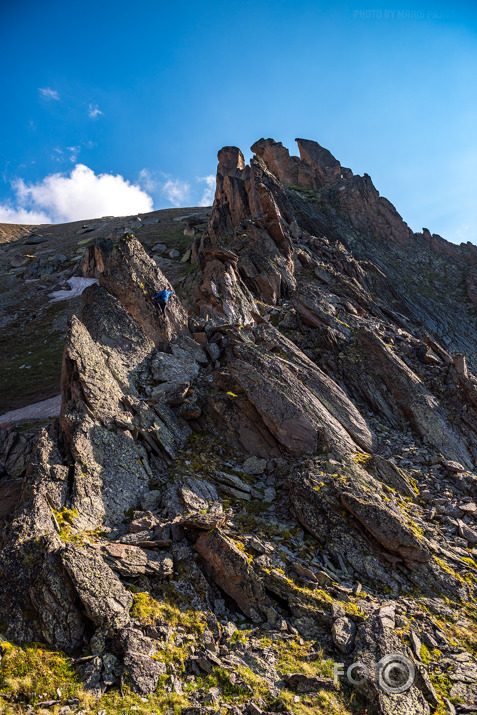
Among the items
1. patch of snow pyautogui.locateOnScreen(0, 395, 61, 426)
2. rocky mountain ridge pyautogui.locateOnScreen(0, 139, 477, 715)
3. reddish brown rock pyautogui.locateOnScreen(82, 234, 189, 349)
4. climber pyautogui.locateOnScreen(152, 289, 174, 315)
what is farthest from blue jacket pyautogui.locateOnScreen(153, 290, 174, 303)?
patch of snow pyautogui.locateOnScreen(0, 395, 61, 426)

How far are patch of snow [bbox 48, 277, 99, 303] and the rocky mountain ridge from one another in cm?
3758

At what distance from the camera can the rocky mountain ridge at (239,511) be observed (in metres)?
8.80

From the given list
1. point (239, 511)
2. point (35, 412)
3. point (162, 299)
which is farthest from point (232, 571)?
point (35, 412)

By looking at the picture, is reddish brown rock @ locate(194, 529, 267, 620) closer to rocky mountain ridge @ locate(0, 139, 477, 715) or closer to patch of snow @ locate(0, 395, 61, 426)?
rocky mountain ridge @ locate(0, 139, 477, 715)

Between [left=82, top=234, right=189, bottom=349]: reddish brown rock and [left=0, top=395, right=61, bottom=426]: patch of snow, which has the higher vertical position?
[left=82, top=234, right=189, bottom=349]: reddish brown rock

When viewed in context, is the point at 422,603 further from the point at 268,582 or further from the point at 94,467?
the point at 94,467

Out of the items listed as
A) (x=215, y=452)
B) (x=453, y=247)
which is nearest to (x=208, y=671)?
(x=215, y=452)

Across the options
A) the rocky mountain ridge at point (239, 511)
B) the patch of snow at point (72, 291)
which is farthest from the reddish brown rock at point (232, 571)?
the patch of snow at point (72, 291)

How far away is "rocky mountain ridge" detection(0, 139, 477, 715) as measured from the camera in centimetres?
880

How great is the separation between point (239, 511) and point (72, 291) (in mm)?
56794

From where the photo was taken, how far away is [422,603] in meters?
11.6

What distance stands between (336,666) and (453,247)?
6054 centimetres

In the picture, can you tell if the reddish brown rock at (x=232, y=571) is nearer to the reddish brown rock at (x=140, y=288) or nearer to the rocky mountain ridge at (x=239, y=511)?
the rocky mountain ridge at (x=239, y=511)

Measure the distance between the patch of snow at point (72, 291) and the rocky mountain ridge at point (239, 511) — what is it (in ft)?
123
